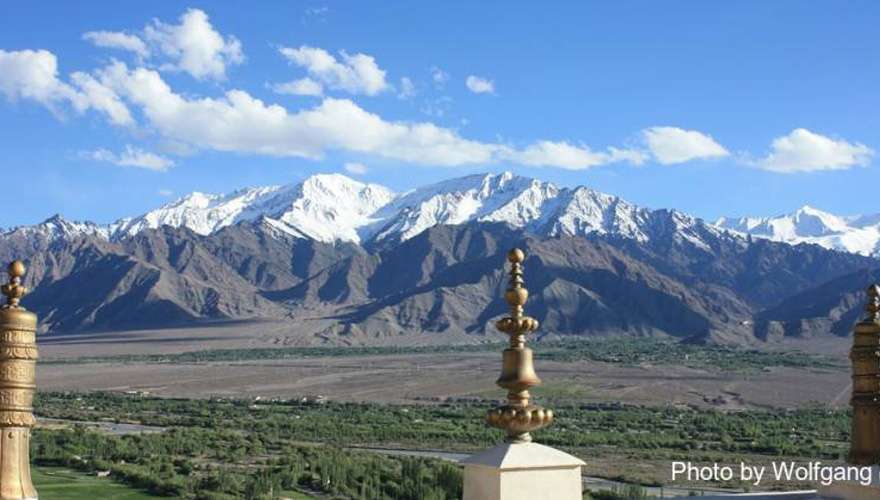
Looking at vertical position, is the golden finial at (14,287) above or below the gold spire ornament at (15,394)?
above

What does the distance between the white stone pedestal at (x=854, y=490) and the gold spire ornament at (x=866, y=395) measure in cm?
30

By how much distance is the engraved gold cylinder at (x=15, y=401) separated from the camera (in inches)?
215

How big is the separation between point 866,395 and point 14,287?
5.62m

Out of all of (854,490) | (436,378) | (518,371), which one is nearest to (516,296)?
(518,371)

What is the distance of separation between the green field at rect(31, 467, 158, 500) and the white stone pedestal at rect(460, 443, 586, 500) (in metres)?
22.0

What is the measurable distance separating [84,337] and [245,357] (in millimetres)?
62273

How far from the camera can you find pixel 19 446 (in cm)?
554

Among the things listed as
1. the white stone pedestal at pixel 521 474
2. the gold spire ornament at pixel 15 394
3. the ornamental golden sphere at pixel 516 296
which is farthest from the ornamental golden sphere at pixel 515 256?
the gold spire ornament at pixel 15 394

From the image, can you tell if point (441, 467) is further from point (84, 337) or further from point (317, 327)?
point (84, 337)

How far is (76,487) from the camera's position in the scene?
2784 centimetres

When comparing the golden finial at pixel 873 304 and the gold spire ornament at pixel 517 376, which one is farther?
the golden finial at pixel 873 304

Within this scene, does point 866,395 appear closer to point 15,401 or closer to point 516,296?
point 516,296

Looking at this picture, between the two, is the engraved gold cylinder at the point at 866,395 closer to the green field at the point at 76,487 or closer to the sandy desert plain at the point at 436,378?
the green field at the point at 76,487

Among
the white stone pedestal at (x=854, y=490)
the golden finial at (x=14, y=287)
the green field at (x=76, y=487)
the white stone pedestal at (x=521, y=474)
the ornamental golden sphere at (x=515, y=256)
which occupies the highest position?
the ornamental golden sphere at (x=515, y=256)
